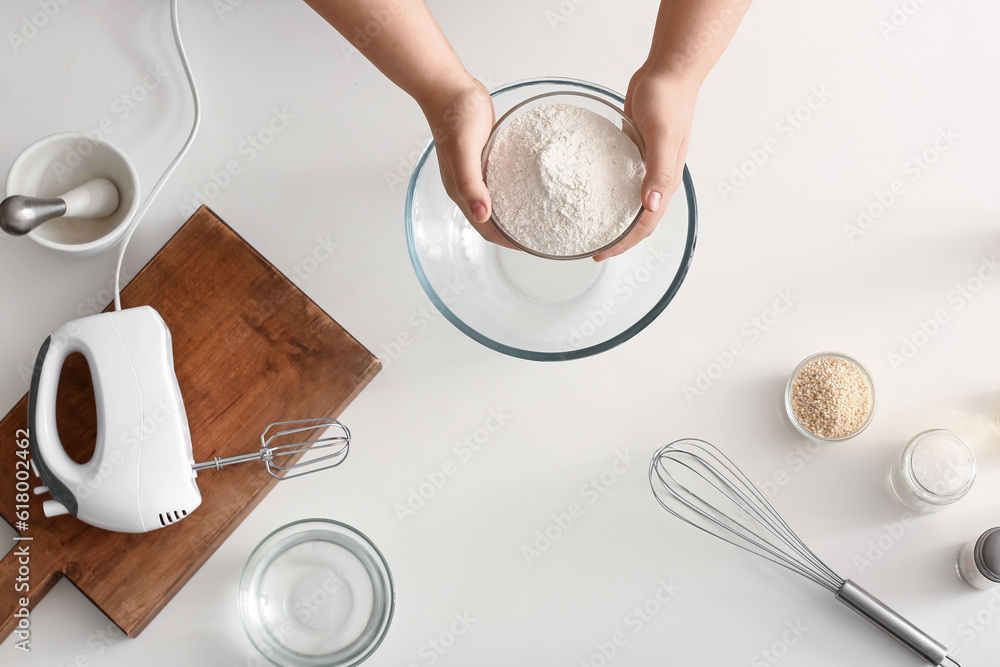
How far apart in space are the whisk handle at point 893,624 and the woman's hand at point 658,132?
0.46 m

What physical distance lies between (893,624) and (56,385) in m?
0.88

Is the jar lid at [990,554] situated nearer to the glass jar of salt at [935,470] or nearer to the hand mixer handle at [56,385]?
the glass jar of salt at [935,470]

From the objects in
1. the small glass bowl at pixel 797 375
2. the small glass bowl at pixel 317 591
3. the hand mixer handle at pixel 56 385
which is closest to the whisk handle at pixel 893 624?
the small glass bowl at pixel 797 375

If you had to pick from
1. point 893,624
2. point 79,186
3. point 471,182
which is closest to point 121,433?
point 79,186

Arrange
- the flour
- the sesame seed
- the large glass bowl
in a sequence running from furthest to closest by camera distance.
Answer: the sesame seed, the large glass bowl, the flour

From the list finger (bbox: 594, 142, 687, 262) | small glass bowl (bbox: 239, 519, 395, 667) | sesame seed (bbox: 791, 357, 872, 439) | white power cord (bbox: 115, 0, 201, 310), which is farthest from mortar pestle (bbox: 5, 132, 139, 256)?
sesame seed (bbox: 791, 357, 872, 439)

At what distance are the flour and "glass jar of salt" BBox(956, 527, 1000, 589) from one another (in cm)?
54

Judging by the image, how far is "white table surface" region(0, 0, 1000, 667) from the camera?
2.38 feet

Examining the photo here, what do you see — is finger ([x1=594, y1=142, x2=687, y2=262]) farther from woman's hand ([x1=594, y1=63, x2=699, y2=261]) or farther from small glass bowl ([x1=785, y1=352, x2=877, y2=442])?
small glass bowl ([x1=785, y1=352, x2=877, y2=442])

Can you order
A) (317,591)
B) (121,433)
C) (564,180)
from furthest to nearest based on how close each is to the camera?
(317,591)
(121,433)
(564,180)

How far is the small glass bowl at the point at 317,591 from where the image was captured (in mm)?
712

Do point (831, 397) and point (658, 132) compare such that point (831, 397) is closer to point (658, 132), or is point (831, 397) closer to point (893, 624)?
point (893, 624)

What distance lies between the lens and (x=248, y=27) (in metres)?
0.75

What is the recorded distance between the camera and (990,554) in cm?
68
